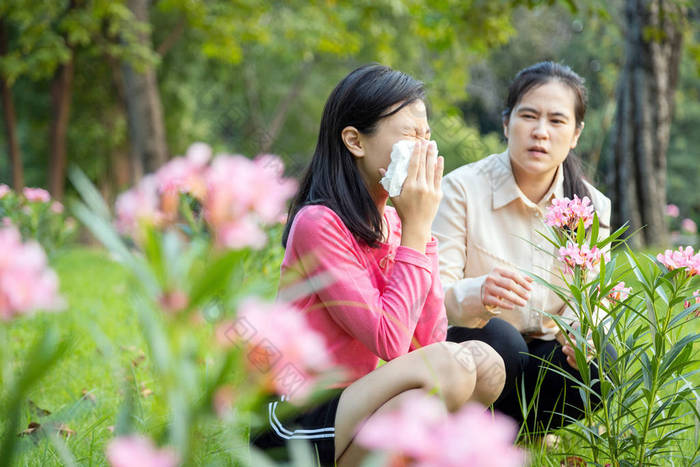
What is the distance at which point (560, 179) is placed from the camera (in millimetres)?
2264

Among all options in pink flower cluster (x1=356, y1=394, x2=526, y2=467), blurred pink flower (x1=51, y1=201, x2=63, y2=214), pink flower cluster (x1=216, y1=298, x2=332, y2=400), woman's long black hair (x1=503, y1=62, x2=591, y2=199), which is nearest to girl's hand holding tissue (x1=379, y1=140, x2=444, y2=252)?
woman's long black hair (x1=503, y1=62, x2=591, y2=199)

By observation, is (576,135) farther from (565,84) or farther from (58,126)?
(58,126)

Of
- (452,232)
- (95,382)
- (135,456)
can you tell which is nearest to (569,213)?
(452,232)

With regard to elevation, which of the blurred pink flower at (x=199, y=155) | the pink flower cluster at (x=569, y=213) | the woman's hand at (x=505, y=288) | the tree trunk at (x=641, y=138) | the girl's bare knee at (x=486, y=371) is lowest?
the tree trunk at (x=641, y=138)

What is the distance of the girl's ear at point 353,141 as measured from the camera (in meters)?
1.82

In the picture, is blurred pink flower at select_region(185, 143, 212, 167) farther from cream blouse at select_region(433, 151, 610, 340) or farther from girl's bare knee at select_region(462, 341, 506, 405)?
cream blouse at select_region(433, 151, 610, 340)

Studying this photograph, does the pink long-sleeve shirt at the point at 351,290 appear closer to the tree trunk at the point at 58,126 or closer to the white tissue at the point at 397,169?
the white tissue at the point at 397,169

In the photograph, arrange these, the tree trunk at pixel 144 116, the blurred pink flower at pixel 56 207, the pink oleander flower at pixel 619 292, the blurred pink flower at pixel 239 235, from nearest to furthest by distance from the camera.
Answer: the blurred pink flower at pixel 239 235, the pink oleander flower at pixel 619 292, the blurred pink flower at pixel 56 207, the tree trunk at pixel 144 116

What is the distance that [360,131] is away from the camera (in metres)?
1.82

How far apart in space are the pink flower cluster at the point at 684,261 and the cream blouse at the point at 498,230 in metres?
0.74

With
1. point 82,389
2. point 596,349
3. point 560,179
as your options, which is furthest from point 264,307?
point 82,389

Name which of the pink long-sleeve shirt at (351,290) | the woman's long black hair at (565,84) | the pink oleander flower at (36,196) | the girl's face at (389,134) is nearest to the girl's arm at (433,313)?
the pink long-sleeve shirt at (351,290)

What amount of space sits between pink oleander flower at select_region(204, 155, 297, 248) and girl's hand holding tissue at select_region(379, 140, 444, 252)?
3.02 feet

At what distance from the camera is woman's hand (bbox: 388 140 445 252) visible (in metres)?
1.66
